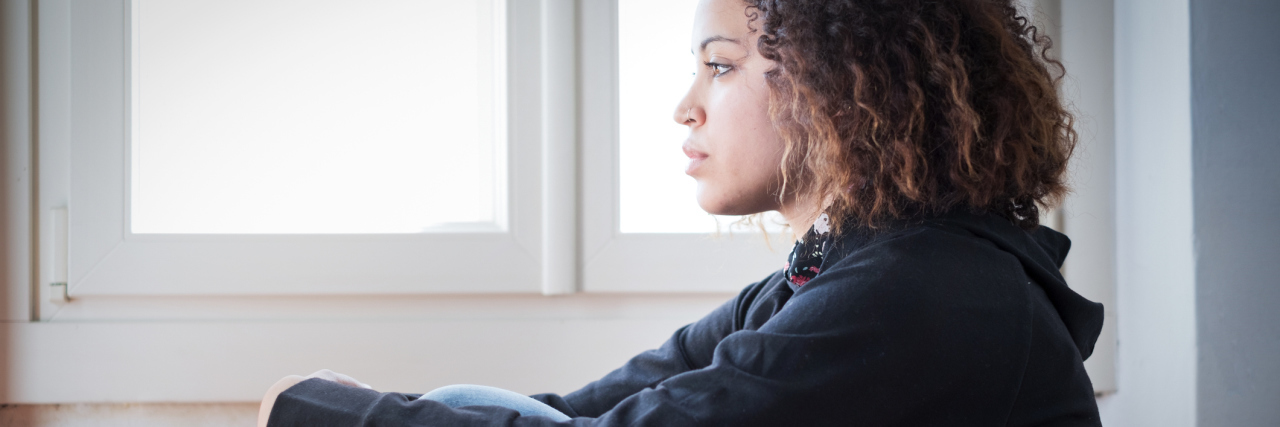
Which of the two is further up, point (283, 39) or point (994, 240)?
point (283, 39)

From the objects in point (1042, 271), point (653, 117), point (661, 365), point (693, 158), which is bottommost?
point (661, 365)

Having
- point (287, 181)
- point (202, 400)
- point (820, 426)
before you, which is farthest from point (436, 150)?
point (820, 426)

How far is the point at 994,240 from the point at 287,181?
3.39ft

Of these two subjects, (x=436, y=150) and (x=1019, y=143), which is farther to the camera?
(x=436, y=150)

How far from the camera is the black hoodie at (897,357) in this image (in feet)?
1.49

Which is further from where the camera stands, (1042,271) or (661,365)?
(661,365)

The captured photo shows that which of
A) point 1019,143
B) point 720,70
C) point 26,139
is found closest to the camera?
point 1019,143

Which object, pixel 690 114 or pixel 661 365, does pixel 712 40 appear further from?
pixel 661 365

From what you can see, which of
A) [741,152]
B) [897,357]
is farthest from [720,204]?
[897,357]

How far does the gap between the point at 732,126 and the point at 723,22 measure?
0.11 m

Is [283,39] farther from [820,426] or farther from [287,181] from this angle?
[820,426]

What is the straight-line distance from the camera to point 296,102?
1109mm

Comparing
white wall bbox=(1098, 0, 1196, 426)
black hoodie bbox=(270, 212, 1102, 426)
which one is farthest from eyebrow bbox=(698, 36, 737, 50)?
white wall bbox=(1098, 0, 1196, 426)

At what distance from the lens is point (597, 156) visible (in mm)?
1098
